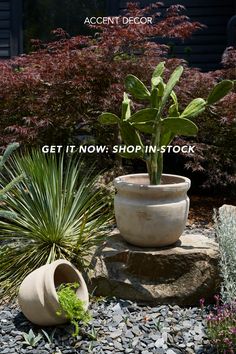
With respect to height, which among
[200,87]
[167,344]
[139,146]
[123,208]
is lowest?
[167,344]

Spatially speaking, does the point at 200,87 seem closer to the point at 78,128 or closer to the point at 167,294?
the point at 78,128

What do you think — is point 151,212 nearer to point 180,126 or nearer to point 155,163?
point 155,163

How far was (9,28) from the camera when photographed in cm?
722

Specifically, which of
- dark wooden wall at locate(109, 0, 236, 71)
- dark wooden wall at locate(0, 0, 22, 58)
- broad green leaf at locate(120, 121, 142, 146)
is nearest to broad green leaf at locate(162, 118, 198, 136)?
broad green leaf at locate(120, 121, 142, 146)

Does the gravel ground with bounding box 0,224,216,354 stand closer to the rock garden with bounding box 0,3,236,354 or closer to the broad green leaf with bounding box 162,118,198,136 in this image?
the rock garden with bounding box 0,3,236,354

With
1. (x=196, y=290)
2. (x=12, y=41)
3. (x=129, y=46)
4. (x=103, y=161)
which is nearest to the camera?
(x=196, y=290)

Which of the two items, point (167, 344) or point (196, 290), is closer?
point (167, 344)

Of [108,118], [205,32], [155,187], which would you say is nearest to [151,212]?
[155,187]

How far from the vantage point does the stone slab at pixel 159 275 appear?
3.08 m

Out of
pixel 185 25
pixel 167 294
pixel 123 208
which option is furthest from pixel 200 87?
pixel 167 294

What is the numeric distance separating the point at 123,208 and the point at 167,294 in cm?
63

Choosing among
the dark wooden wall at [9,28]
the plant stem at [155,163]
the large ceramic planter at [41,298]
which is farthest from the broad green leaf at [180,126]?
the dark wooden wall at [9,28]

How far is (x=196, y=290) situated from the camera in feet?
10.1

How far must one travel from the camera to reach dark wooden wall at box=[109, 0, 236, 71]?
6.75 m
